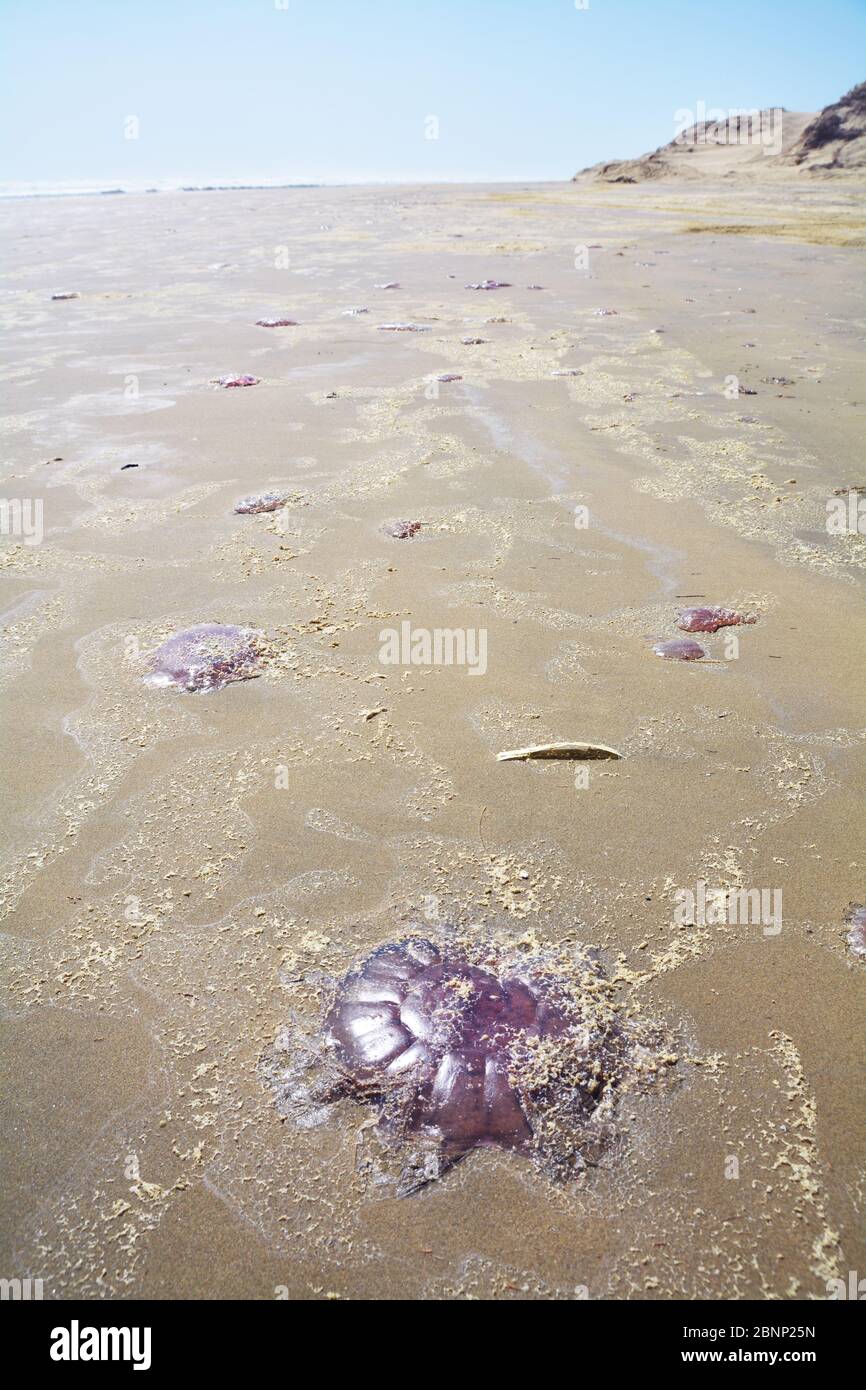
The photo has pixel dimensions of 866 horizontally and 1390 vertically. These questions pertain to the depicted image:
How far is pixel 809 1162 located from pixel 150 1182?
1367 mm

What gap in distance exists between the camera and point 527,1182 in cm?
167

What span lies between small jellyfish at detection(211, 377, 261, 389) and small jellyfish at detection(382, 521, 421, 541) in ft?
11.9

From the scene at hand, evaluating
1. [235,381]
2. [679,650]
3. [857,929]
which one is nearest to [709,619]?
[679,650]

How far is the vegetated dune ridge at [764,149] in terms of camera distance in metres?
37.5

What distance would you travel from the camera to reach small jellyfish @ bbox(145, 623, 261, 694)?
133 inches

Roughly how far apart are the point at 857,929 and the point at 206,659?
260 centimetres

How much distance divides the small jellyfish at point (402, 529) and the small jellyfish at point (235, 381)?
364cm

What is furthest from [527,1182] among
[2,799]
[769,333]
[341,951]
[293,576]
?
[769,333]

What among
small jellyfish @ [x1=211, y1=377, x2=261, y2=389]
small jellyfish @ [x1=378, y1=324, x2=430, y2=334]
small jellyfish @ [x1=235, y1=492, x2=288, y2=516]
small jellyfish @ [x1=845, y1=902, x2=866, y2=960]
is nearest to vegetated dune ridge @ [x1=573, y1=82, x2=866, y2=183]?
small jellyfish @ [x1=378, y1=324, x2=430, y2=334]

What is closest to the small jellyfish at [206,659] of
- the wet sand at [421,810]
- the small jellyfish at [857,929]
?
the wet sand at [421,810]

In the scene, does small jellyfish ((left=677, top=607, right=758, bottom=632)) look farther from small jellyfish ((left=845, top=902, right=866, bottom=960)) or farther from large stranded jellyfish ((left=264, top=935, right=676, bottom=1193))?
large stranded jellyfish ((left=264, top=935, right=676, bottom=1193))

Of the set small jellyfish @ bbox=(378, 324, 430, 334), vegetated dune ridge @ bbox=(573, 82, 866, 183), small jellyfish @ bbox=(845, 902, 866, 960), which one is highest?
vegetated dune ridge @ bbox=(573, 82, 866, 183)

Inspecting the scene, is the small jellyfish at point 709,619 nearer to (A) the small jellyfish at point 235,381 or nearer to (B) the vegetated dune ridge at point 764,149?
(A) the small jellyfish at point 235,381
